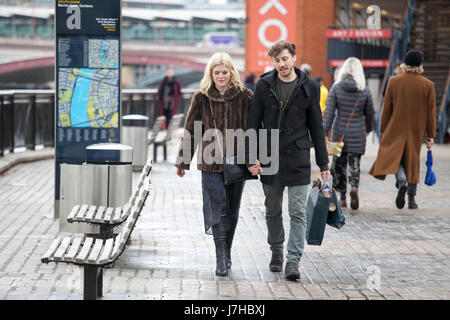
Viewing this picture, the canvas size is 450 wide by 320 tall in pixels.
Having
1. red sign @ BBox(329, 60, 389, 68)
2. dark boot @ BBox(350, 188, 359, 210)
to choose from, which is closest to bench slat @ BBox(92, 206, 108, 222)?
dark boot @ BBox(350, 188, 359, 210)

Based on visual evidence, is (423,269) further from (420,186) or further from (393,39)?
(393,39)

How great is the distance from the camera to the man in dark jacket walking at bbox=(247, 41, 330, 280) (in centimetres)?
→ 655

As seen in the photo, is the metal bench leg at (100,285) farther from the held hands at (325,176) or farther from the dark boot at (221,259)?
the held hands at (325,176)

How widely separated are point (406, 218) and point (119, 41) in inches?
138

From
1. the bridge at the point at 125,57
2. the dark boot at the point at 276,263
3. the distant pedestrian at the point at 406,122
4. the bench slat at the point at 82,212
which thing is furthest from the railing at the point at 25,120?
the bridge at the point at 125,57

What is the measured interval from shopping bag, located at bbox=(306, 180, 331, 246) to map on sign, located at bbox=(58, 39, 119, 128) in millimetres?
3232

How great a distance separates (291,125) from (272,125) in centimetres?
13

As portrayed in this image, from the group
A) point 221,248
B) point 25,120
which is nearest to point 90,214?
point 221,248

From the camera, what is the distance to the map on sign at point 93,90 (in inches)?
360

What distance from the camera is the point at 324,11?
27328 mm

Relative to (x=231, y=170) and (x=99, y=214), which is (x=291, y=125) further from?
(x=99, y=214)

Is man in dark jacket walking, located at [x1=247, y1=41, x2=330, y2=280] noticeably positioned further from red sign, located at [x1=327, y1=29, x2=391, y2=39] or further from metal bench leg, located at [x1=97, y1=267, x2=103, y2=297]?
red sign, located at [x1=327, y1=29, x2=391, y2=39]
